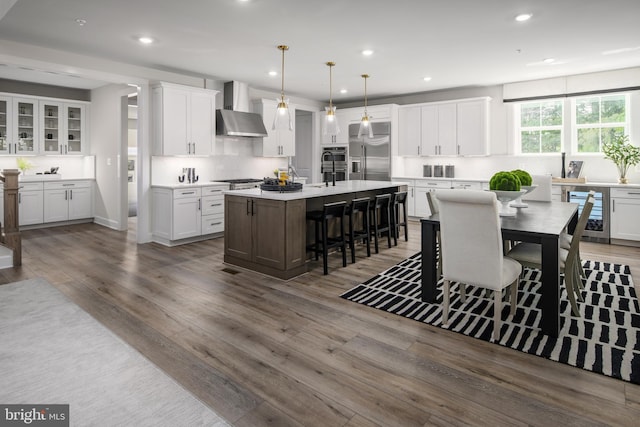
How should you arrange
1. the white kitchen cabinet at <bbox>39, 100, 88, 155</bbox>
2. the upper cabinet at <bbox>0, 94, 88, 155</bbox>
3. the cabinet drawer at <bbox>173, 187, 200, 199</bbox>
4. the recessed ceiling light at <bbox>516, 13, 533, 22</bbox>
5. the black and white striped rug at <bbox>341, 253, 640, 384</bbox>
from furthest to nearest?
1. the white kitchen cabinet at <bbox>39, 100, 88, 155</bbox>
2. the upper cabinet at <bbox>0, 94, 88, 155</bbox>
3. the cabinet drawer at <bbox>173, 187, 200, 199</bbox>
4. the recessed ceiling light at <bbox>516, 13, 533, 22</bbox>
5. the black and white striped rug at <bbox>341, 253, 640, 384</bbox>

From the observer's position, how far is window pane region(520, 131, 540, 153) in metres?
7.04

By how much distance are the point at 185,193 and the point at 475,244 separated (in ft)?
14.7

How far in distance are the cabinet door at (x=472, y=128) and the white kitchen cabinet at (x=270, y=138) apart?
128 inches

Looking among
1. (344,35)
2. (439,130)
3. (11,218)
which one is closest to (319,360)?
(344,35)

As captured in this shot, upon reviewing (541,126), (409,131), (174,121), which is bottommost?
(174,121)

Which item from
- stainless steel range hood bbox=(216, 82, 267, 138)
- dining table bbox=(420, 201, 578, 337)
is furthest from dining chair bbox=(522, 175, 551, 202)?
stainless steel range hood bbox=(216, 82, 267, 138)

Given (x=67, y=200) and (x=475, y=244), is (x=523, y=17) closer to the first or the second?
(x=475, y=244)

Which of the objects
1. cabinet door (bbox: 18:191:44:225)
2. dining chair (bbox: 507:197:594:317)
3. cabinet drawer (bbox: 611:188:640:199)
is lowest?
dining chair (bbox: 507:197:594:317)

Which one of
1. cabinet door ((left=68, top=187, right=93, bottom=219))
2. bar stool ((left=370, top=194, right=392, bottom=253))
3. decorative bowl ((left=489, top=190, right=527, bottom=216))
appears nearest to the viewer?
decorative bowl ((left=489, top=190, right=527, bottom=216))

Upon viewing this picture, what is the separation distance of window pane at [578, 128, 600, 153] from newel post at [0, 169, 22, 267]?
8261 mm

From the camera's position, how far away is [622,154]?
19.5 feet

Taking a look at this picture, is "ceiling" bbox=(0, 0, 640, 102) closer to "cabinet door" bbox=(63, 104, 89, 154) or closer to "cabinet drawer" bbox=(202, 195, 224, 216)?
"cabinet door" bbox=(63, 104, 89, 154)

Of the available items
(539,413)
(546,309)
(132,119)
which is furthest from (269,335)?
(132,119)

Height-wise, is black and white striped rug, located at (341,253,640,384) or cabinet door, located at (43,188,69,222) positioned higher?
cabinet door, located at (43,188,69,222)
